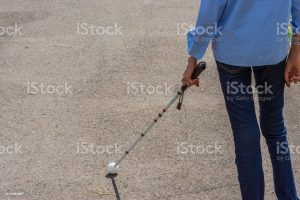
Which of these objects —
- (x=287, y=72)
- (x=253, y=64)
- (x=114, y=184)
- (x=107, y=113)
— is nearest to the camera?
(x=253, y=64)

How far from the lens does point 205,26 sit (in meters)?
3.10

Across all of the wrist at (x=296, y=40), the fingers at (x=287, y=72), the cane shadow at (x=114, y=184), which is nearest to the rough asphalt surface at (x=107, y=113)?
the cane shadow at (x=114, y=184)

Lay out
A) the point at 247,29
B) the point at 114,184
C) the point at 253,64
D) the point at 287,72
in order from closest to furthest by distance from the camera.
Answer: the point at 247,29 < the point at 253,64 < the point at 287,72 < the point at 114,184

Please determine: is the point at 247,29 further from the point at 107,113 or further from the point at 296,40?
the point at 107,113

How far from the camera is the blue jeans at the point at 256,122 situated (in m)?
3.29

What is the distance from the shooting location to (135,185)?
4258mm

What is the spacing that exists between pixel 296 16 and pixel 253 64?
15.0 inches

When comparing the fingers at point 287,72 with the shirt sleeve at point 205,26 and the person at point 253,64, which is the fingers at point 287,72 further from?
the shirt sleeve at point 205,26

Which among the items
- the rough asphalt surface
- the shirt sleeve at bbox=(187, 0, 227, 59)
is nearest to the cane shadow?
the rough asphalt surface

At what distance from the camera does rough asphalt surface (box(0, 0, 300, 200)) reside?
14.0 ft

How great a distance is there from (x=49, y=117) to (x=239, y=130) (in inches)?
97.3

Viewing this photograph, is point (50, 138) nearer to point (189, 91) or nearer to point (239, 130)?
point (189, 91)

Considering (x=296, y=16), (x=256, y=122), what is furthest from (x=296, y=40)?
(x=256, y=122)

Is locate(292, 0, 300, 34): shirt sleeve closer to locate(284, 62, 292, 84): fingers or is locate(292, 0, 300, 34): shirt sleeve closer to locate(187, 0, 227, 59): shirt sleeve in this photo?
locate(284, 62, 292, 84): fingers
